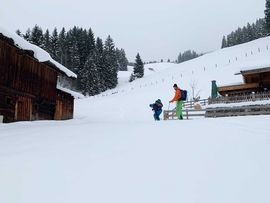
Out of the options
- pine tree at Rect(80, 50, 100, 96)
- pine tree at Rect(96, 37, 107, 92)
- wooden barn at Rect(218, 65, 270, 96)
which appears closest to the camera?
wooden barn at Rect(218, 65, 270, 96)

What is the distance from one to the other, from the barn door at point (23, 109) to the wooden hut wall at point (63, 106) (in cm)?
463

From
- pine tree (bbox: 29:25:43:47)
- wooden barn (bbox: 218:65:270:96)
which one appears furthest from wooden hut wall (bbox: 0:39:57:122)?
pine tree (bbox: 29:25:43:47)

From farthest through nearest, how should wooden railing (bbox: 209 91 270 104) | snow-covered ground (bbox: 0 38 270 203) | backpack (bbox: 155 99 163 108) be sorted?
wooden railing (bbox: 209 91 270 104)
backpack (bbox: 155 99 163 108)
snow-covered ground (bbox: 0 38 270 203)

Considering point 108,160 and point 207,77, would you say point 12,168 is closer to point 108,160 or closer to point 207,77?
point 108,160

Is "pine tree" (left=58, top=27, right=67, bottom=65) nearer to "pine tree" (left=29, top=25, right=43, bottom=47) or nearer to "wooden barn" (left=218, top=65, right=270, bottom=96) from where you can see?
"pine tree" (left=29, top=25, right=43, bottom=47)

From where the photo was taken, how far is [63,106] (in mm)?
25281

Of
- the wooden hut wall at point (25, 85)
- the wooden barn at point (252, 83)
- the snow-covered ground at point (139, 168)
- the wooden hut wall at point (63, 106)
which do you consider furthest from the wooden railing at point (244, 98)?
the wooden hut wall at point (63, 106)

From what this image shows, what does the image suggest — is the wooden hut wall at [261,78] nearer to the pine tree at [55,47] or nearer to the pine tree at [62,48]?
the pine tree at [62,48]

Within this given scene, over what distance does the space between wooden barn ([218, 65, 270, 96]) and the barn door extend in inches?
554

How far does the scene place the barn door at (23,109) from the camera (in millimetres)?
17938

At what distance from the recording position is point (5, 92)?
16312 millimetres

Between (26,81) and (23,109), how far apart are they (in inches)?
69.8

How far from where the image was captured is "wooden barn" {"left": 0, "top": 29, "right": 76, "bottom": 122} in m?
16.2

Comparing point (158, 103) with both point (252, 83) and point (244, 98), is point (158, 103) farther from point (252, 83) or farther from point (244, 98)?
point (252, 83)
